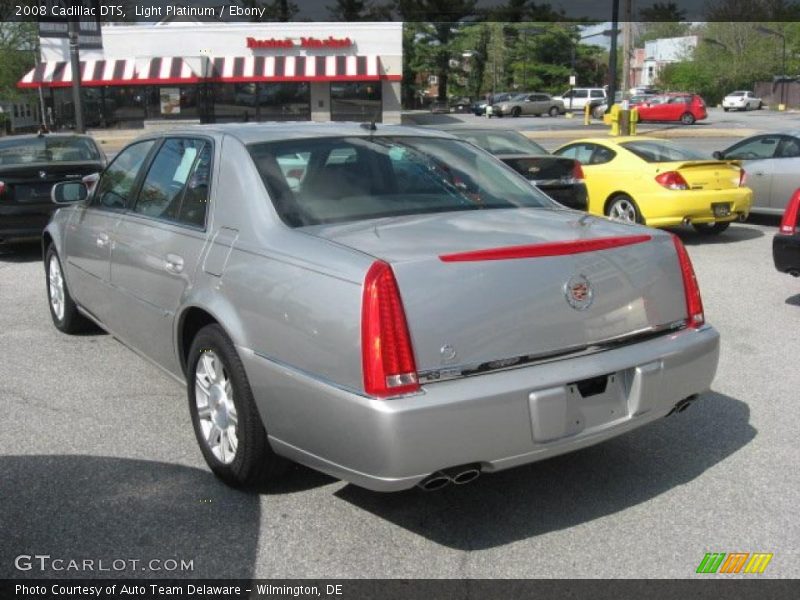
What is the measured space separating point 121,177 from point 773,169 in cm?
947

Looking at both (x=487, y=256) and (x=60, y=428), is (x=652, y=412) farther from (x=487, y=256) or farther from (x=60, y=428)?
(x=60, y=428)

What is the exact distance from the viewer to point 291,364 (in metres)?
3.26

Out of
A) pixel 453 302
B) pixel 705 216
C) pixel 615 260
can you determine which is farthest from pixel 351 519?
pixel 705 216

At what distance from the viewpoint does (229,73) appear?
41.4m

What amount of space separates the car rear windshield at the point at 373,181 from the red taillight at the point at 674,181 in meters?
6.52

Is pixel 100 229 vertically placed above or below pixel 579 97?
below

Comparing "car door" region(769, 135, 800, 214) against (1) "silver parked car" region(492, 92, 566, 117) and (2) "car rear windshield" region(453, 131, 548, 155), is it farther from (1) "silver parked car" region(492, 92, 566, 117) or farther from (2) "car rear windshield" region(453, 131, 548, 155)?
(1) "silver parked car" region(492, 92, 566, 117)

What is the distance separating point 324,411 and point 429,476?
454 mm

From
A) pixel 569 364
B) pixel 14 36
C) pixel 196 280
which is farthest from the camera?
pixel 14 36

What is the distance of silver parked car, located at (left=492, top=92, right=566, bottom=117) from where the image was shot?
58.9 m

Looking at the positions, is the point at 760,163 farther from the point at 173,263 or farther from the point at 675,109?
the point at 675,109

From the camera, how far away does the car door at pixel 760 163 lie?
11758 millimetres

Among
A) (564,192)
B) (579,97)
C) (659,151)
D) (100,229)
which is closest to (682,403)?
(100,229)

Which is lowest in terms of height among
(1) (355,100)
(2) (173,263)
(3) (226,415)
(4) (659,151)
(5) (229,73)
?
(3) (226,415)
